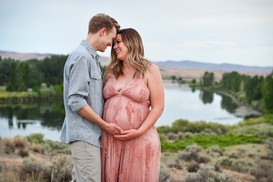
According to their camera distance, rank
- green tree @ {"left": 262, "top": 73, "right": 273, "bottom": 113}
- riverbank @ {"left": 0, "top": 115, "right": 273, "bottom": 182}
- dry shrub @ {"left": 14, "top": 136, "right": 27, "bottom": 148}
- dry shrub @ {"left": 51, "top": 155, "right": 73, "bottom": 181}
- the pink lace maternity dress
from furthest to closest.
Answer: green tree @ {"left": 262, "top": 73, "right": 273, "bottom": 113}
dry shrub @ {"left": 14, "top": 136, "right": 27, "bottom": 148}
riverbank @ {"left": 0, "top": 115, "right": 273, "bottom": 182}
dry shrub @ {"left": 51, "top": 155, "right": 73, "bottom": 181}
the pink lace maternity dress

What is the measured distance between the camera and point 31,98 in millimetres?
57875

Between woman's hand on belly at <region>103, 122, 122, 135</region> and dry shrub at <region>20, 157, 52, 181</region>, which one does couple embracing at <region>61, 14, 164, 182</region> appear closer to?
woman's hand on belly at <region>103, 122, 122, 135</region>

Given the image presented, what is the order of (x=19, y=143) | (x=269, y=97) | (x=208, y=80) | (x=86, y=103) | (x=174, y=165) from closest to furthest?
(x=86, y=103) < (x=174, y=165) < (x=19, y=143) < (x=269, y=97) < (x=208, y=80)

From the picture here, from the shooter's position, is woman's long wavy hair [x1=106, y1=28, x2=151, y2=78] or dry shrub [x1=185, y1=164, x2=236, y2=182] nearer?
woman's long wavy hair [x1=106, y1=28, x2=151, y2=78]

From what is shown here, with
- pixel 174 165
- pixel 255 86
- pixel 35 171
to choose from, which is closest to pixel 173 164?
pixel 174 165

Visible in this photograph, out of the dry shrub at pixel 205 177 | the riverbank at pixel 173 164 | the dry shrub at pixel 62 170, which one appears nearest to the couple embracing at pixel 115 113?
the riverbank at pixel 173 164

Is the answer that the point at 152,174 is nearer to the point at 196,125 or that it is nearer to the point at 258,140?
the point at 258,140

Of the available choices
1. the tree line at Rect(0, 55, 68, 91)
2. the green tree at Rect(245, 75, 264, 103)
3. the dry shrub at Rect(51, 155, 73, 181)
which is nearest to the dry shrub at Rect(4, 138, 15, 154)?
the dry shrub at Rect(51, 155, 73, 181)

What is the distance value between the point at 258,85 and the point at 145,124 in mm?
56264

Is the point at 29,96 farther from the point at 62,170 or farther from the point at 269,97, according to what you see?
the point at 62,170

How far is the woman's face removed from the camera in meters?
2.86

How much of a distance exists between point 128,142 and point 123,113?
0.94 feet

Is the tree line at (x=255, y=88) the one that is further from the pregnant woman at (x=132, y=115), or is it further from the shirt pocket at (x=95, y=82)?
the shirt pocket at (x=95, y=82)

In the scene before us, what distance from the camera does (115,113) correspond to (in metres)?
2.79
